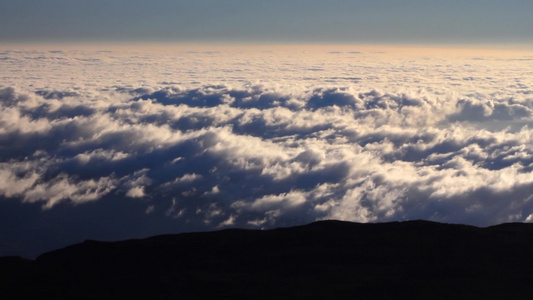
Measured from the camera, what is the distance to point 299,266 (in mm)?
29000

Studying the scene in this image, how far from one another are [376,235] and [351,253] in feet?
12.3

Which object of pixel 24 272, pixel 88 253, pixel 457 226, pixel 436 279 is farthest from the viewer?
pixel 457 226

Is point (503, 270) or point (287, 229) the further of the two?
point (287, 229)

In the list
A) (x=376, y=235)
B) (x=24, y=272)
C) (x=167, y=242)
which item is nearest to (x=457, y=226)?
(x=376, y=235)

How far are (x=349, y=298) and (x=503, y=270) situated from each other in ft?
28.1

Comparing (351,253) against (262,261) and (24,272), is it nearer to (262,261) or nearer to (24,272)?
(262,261)

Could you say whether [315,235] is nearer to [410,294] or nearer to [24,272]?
[410,294]

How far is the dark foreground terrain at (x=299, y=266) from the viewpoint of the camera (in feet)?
80.8

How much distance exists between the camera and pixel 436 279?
85.1 ft

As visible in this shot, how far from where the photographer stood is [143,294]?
2458 cm

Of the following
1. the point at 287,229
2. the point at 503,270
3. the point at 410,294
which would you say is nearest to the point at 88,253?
the point at 287,229

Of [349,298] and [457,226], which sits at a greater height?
[457,226]

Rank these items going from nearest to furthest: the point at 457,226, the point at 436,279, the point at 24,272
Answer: the point at 436,279 < the point at 24,272 < the point at 457,226

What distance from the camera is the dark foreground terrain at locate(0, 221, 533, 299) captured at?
24.6 metres
